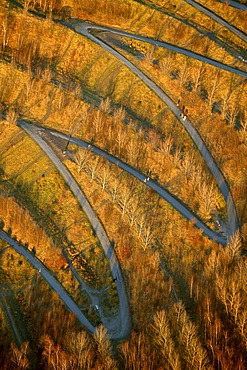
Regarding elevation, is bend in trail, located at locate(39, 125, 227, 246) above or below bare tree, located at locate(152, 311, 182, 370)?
above

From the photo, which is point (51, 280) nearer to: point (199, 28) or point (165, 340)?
point (165, 340)

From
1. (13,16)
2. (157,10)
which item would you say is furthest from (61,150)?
(157,10)

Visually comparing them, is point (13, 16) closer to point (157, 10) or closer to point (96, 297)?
point (157, 10)

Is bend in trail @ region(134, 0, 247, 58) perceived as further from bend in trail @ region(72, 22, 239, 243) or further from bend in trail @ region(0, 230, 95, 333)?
bend in trail @ region(0, 230, 95, 333)

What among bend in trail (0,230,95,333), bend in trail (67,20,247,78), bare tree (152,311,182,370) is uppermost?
bend in trail (67,20,247,78)

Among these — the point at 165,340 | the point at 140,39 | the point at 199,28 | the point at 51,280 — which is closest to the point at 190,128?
the point at 140,39

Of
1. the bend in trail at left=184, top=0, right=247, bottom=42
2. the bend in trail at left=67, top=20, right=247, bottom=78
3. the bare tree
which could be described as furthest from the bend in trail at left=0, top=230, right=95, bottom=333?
the bend in trail at left=184, top=0, right=247, bottom=42
